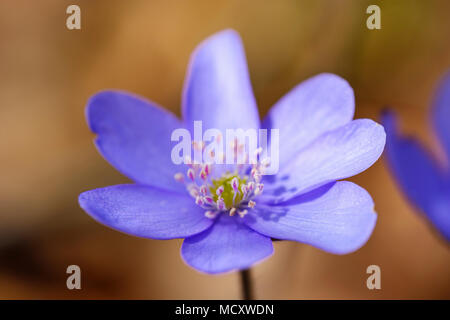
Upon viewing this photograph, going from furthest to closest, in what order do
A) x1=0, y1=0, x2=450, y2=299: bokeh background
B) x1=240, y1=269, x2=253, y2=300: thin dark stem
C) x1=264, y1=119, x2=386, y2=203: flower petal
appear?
x1=0, y1=0, x2=450, y2=299: bokeh background < x1=240, y1=269, x2=253, y2=300: thin dark stem < x1=264, y1=119, x2=386, y2=203: flower petal

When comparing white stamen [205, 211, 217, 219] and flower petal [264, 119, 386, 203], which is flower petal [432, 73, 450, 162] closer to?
flower petal [264, 119, 386, 203]

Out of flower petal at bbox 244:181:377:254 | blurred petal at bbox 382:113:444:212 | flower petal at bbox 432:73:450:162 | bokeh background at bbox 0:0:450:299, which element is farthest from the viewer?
bokeh background at bbox 0:0:450:299

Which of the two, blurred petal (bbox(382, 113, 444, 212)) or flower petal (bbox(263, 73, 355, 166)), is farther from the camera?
blurred petal (bbox(382, 113, 444, 212))

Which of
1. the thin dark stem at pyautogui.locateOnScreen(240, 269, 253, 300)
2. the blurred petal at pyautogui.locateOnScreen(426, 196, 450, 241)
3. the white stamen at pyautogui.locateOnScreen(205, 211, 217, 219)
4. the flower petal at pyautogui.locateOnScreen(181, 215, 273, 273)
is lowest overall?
the thin dark stem at pyautogui.locateOnScreen(240, 269, 253, 300)

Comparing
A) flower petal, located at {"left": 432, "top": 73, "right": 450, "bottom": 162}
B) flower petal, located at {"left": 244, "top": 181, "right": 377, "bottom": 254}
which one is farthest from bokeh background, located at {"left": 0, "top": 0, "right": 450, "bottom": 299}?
flower petal, located at {"left": 244, "top": 181, "right": 377, "bottom": 254}

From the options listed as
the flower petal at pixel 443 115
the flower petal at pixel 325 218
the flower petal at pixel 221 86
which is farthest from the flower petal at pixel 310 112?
the flower petal at pixel 443 115

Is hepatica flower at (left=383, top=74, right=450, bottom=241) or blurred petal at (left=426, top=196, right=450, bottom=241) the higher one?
hepatica flower at (left=383, top=74, right=450, bottom=241)

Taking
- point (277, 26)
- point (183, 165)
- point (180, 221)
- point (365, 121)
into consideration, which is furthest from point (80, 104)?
point (365, 121)
